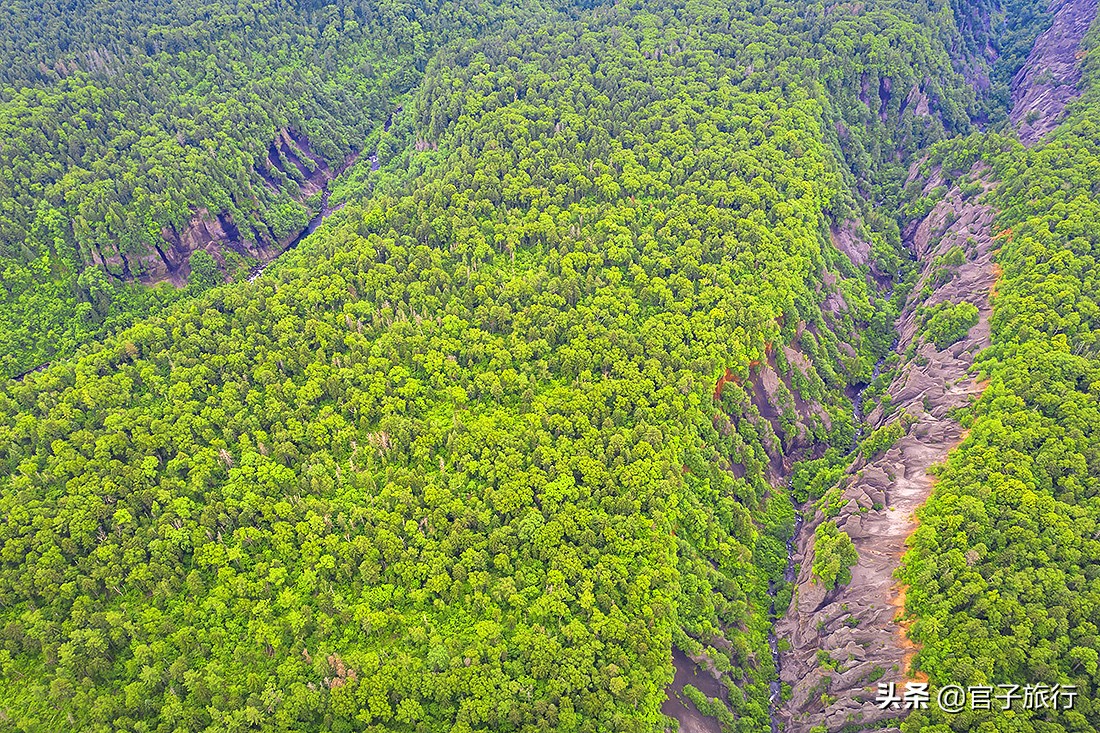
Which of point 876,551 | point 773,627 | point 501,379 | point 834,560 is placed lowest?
point 773,627

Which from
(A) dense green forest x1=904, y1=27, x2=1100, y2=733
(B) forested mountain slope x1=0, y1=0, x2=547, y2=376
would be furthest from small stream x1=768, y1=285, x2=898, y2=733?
(B) forested mountain slope x1=0, y1=0, x2=547, y2=376

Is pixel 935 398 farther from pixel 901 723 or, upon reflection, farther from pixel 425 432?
pixel 425 432

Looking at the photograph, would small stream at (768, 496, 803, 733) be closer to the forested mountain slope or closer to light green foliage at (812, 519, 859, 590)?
light green foliage at (812, 519, 859, 590)

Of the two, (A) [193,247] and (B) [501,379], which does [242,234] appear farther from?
(B) [501,379]

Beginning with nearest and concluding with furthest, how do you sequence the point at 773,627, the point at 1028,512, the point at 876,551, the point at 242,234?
1. the point at 1028,512
2. the point at 876,551
3. the point at 773,627
4. the point at 242,234

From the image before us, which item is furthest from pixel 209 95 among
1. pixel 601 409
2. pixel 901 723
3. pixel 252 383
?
pixel 901 723

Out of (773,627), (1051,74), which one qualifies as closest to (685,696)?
(773,627)
